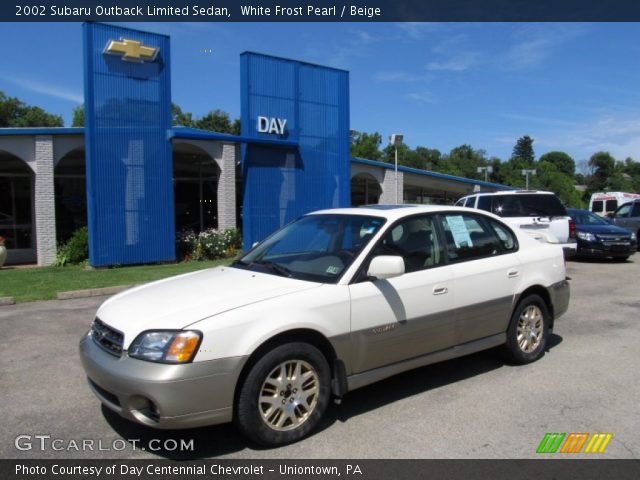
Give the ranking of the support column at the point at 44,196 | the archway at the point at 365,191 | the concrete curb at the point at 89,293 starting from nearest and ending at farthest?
the concrete curb at the point at 89,293 < the support column at the point at 44,196 < the archway at the point at 365,191

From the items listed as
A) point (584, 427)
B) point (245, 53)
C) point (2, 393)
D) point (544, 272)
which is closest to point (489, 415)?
point (584, 427)

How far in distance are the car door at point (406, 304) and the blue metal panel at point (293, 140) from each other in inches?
455

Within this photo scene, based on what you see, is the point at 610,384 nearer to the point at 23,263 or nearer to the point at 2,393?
the point at 2,393

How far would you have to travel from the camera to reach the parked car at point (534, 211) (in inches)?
469

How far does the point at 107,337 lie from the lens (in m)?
3.68

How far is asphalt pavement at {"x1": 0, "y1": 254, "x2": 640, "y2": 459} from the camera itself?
11.8ft

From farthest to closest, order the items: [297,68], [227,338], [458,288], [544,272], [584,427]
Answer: [297,68] < [544,272] < [458,288] < [584,427] < [227,338]

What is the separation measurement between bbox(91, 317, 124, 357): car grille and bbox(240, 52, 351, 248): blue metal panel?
1195 cm

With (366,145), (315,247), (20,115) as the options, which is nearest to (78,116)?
(20,115)

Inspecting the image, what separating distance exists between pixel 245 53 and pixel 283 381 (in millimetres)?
14016

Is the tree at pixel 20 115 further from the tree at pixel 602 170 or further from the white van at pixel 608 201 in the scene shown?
the tree at pixel 602 170

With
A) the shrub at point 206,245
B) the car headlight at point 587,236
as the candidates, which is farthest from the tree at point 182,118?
the car headlight at point 587,236

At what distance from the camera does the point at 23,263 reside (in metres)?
16.7

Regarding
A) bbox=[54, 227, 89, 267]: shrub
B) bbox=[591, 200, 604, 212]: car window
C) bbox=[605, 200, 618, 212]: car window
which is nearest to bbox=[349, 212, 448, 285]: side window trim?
bbox=[54, 227, 89, 267]: shrub
